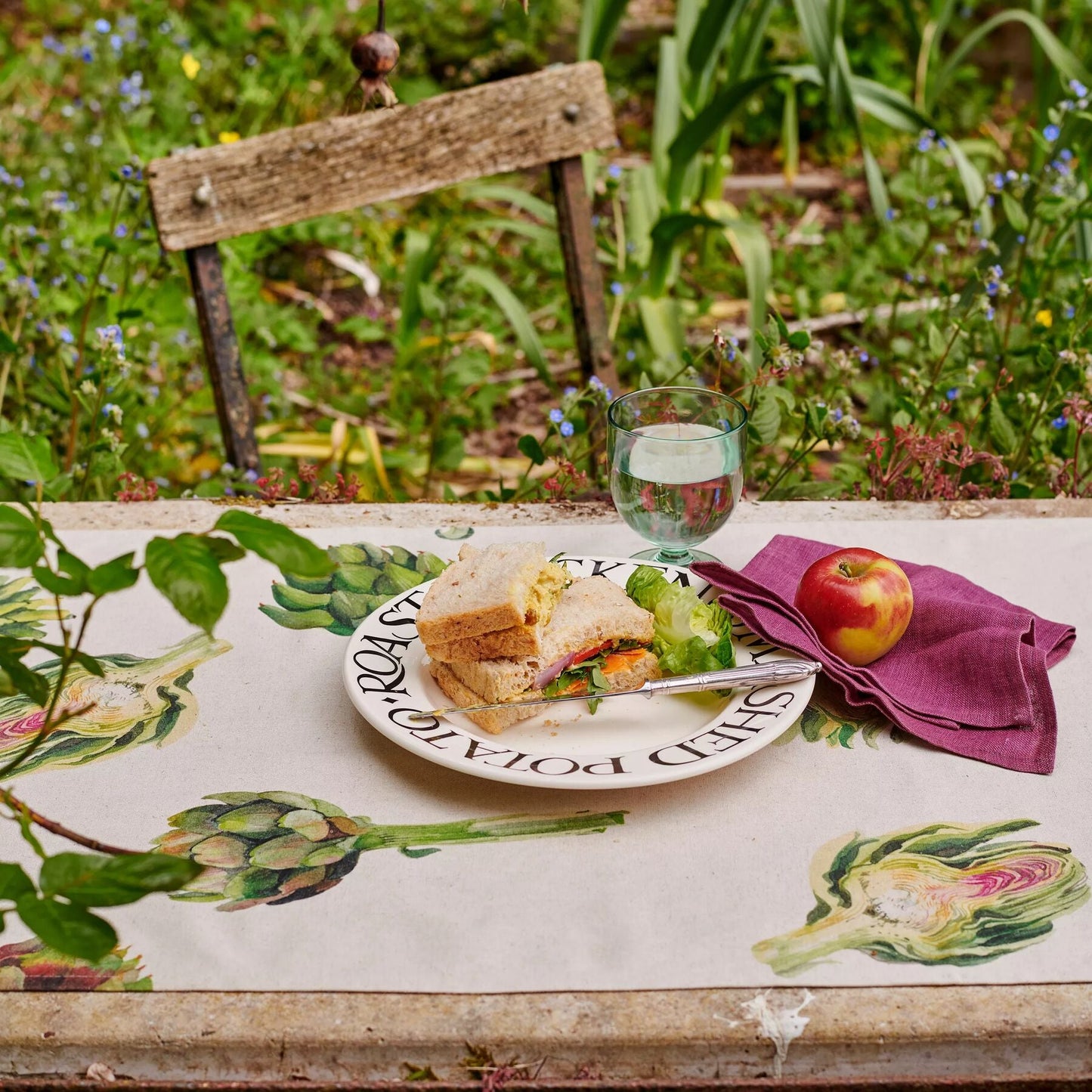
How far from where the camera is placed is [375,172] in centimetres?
225

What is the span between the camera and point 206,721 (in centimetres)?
125

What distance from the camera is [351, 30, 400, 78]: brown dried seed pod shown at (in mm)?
1027

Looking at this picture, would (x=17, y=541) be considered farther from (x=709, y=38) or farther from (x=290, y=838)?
(x=709, y=38)

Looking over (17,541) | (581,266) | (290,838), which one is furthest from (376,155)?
(17,541)

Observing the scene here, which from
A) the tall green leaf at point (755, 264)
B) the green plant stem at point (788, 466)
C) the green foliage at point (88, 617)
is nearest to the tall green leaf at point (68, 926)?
the green foliage at point (88, 617)

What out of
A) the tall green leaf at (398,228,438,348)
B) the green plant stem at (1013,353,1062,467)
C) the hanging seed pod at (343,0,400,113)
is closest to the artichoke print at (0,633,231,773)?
→ the hanging seed pod at (343,0,400,113)

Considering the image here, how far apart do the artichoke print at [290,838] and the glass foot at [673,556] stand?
44 centimetres

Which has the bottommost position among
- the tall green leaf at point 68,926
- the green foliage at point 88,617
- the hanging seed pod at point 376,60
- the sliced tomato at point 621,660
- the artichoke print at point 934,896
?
the artichoke print at point 934,896

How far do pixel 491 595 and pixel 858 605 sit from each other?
0.40 meters

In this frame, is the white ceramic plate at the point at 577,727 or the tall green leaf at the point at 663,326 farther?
the tall green leaf at the point at 663,326

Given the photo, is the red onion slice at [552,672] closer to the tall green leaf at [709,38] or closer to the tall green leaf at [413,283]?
the tall green leaf at [413,283]

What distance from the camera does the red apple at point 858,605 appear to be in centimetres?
128

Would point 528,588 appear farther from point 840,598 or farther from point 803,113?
point 803,113

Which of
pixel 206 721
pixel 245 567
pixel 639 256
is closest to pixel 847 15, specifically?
pixel 639 256
